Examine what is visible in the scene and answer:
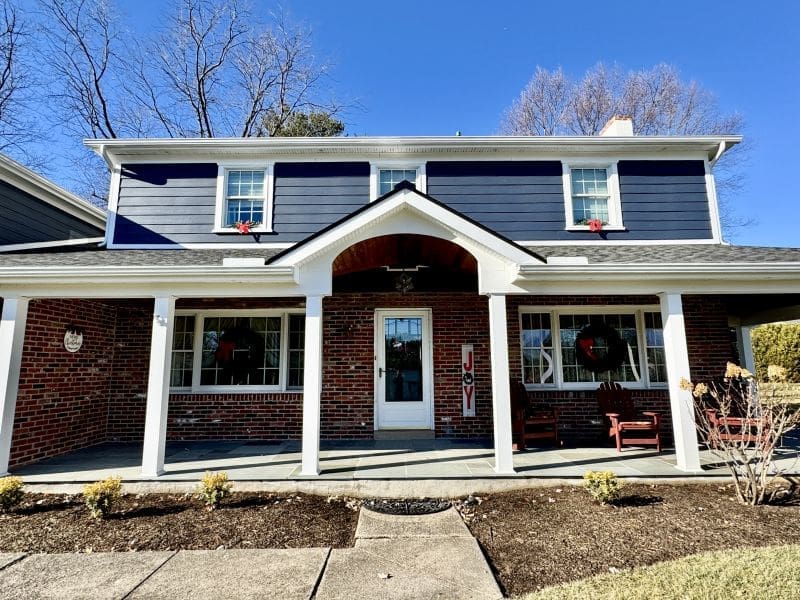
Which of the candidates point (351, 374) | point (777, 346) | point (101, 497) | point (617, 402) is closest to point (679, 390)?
point (617, 402)

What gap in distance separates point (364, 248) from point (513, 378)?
148 inches

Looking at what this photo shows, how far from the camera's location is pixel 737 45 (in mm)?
11383

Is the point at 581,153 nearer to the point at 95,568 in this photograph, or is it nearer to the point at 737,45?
the point at 737,45

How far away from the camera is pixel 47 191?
8039 millimetres

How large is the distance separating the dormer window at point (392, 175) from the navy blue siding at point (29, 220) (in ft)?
20.5

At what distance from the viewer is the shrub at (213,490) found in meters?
4.68

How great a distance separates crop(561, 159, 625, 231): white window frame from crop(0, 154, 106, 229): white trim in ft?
31.5

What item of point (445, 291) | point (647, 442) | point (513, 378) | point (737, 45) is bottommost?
point (647, 442)

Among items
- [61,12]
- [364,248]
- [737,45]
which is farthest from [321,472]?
[61,12]

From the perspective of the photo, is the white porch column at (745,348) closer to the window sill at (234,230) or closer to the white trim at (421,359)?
the white trim at (421,359)

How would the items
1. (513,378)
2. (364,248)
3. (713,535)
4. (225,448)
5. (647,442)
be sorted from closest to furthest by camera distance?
(713,535)
(364,248)
(647,442)
(225,448)
(513,378)

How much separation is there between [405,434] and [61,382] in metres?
5.64

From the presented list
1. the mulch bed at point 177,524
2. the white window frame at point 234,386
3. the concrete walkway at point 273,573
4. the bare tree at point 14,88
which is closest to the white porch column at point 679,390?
the concrete walkway at point 273,573

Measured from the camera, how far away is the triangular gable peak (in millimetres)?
5504
